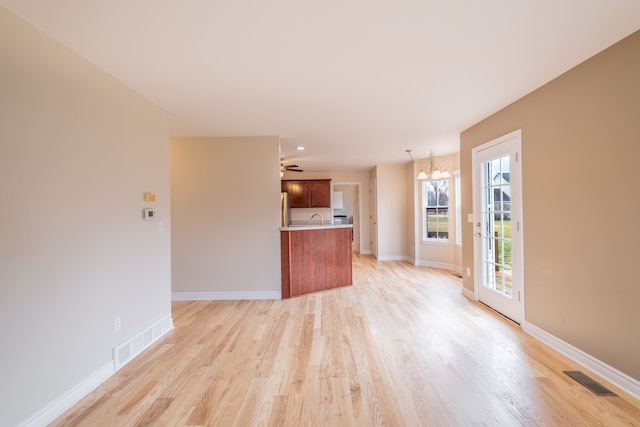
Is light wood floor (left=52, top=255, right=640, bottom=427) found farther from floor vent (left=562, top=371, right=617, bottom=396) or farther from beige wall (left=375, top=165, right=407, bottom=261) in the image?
beige wall (left=375, top=165, right=407, bottom=261)

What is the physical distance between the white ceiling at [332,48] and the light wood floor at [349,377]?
8.00 ft

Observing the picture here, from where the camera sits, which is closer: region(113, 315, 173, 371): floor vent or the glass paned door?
region(113, 315, 173, 371): floor vent

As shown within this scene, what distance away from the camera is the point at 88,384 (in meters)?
2.10

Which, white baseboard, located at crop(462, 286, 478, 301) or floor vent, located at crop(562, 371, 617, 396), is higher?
white baseboard, located at crop(462, 286, 478, 301)

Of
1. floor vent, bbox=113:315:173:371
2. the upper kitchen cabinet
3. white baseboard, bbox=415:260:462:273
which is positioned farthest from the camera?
the upper kitchen cabinet

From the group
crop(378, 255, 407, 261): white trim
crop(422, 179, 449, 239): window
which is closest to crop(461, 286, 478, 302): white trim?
crop(422, 179, 449, 239): window

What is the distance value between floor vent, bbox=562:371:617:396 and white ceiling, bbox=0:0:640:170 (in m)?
2.44

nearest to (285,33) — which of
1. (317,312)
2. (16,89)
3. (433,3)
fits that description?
(433,3)

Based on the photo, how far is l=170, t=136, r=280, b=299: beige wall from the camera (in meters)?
4.34

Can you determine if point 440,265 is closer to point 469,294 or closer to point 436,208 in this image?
point 436,208

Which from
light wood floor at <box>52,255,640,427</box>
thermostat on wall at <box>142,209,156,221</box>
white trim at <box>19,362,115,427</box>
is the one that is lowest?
light wood floor at <box>52,255,640,427</box>

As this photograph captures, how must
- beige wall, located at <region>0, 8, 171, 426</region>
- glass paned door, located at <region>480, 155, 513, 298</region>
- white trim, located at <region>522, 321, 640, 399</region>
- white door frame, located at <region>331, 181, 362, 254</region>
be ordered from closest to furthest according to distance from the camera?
beige wall, located at <region>0, 8, 171, 426</region>
white trim, located at <region>522, 321, 640, 399</region>
glass paned door, located at <region>480, 155, 513, 298</region>
white door frame, located at <region>331, 181, 362, 254</region>

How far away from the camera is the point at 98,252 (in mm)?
2246

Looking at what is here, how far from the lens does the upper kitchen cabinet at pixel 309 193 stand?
25.9 feet
